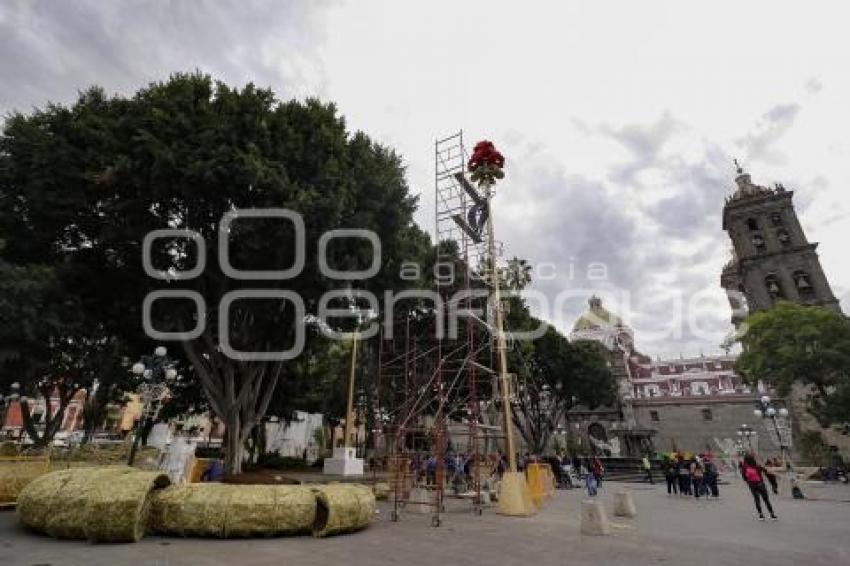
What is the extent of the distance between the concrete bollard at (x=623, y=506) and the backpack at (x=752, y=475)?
120 inches

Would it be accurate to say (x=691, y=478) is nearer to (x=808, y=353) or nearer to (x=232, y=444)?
(x=232, y=444)

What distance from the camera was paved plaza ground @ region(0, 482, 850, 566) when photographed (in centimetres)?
716

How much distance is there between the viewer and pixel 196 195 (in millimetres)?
15094

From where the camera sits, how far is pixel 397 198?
18766 millimetres

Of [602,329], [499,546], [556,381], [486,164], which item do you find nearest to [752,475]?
[499,546]

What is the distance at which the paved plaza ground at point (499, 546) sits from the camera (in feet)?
23.5

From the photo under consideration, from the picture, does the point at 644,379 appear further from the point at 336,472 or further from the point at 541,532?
the point at 541,532

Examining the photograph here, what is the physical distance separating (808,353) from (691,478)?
2080cm

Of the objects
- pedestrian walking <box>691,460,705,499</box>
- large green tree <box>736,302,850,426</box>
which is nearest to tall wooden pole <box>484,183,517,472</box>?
pedestrian walking <box>691,460,705,499</box>

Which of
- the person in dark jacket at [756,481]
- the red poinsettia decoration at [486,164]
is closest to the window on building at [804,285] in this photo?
the person in dark jacket at [756,481]

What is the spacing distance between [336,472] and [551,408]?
26038 millimetres

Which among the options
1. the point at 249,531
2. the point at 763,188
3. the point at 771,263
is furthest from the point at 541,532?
the point at 763,188

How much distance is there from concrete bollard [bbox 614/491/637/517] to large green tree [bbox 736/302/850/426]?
27795mm

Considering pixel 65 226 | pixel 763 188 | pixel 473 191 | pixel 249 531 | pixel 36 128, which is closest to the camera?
pixel 249 531
